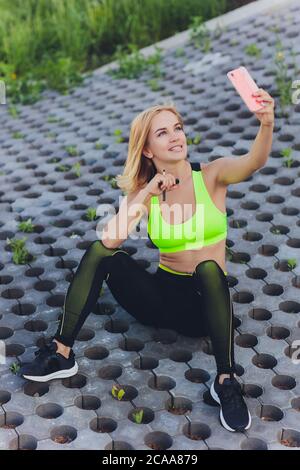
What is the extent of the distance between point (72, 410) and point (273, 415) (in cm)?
97

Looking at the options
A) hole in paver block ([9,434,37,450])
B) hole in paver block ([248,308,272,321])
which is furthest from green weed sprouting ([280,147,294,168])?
hole in paver block ([9,434,37,450])

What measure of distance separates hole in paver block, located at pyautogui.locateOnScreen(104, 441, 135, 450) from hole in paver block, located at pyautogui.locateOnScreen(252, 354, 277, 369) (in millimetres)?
876

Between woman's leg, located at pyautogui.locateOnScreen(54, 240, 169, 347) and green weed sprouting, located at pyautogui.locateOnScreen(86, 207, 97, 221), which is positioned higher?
woman's leg, located at pyautogui.locateOnScreen(54, 240, 169, 347)

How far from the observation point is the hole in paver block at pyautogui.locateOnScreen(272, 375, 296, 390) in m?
4.10

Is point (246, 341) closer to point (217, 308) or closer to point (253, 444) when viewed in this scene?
point (217, 308)

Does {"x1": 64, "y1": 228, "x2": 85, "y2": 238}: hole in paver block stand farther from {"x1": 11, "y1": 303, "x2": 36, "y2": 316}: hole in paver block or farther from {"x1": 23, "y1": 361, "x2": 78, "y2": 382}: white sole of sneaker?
{"x1": 23, "y1": 361, "x2": 78, "y2": 382}: white sole of sneaker

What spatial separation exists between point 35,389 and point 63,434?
14.4 inches

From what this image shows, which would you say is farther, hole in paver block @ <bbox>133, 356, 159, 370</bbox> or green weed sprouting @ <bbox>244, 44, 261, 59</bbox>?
green weed sprouting @ <bbox>244, 44, 261, 59</bbox>

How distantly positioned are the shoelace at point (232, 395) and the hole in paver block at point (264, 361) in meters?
0.43

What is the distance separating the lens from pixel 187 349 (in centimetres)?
436

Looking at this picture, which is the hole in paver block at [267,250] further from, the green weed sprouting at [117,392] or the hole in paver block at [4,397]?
the hole in paver block at [4,397]

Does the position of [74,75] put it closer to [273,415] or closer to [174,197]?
[174,197]

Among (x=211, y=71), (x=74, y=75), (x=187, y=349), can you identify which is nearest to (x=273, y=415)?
(x=187, y=349)

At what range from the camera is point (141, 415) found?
3865 millimetres
